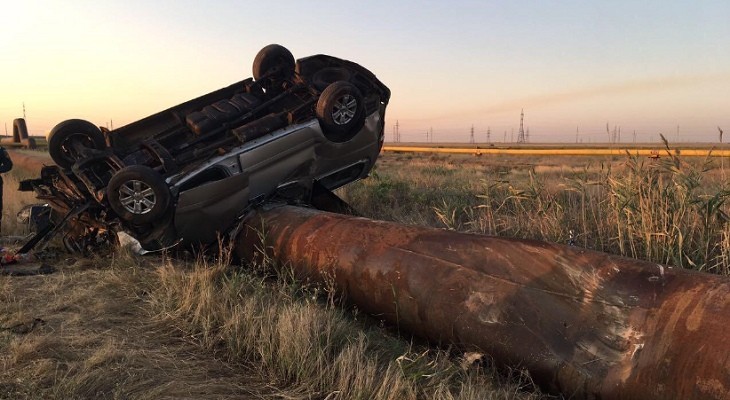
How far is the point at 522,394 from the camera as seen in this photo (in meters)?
2.29

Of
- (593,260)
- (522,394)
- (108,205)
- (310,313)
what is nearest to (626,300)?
(593,260)

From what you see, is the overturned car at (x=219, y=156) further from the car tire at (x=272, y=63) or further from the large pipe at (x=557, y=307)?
the large pipe at (x=557, y=307)

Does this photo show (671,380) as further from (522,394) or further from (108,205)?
(108,205)

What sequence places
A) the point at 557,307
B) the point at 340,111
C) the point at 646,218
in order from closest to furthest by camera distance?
the point at 557,307, the point at 646,218, the point at 340,111

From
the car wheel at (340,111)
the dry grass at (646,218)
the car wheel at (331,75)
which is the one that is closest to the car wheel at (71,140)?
the car wheel at (340,111)

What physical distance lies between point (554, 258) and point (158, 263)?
4052 mm

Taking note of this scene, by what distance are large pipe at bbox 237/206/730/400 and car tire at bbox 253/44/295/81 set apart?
363 cm

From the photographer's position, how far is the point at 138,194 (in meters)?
4.14

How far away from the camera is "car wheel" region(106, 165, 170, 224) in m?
4.07

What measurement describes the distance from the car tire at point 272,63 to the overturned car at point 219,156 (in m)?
0.01

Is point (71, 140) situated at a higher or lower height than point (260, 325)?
higher

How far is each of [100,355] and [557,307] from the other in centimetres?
249

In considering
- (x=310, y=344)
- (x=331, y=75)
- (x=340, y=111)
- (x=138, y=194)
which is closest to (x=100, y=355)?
(x=310, y=344)

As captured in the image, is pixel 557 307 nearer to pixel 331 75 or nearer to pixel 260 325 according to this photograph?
pixel 260 325
